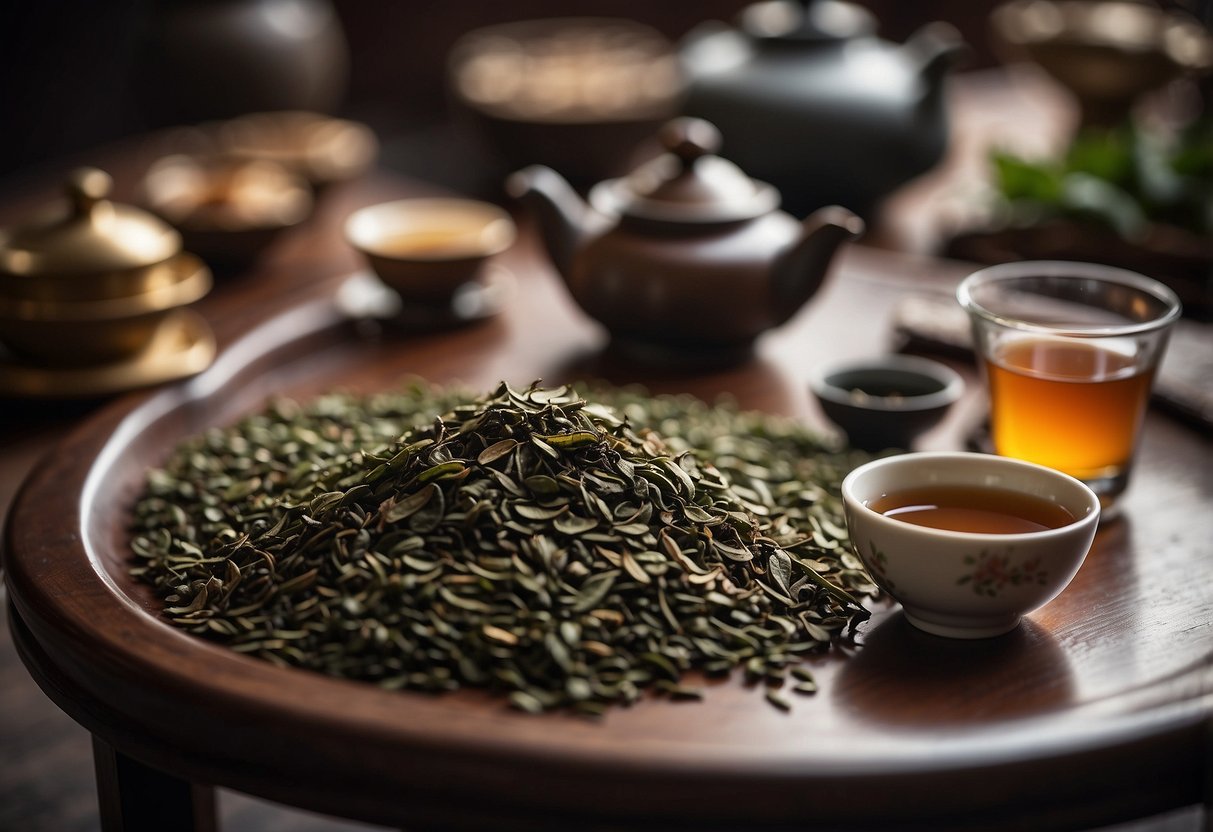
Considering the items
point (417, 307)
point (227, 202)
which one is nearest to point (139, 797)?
point (417, 307)

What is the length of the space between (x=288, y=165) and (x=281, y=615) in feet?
4.90

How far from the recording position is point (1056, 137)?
10.5 ft

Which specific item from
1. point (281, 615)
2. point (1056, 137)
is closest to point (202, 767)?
point (281, 615)

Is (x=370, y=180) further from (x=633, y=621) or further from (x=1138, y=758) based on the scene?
(x=1138, y=758)

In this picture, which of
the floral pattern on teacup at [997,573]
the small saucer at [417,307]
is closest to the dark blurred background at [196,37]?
the small saucer at [417,307]

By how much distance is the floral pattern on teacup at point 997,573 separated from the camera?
0.98m

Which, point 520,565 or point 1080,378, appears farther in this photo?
point 1080,378

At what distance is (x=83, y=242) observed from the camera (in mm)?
1573

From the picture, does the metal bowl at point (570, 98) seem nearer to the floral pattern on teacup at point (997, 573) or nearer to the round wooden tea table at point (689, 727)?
the round wooden tea table at point (689, 727)

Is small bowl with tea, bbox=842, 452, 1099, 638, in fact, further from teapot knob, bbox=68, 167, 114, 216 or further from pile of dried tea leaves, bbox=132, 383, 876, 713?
teapot knob, bbox=68, 167, 114, 216

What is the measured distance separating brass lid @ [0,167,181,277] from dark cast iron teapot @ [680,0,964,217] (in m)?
1.15

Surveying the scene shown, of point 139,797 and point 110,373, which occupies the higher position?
point 110,373

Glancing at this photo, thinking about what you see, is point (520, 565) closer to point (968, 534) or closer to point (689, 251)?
point (968, 534)

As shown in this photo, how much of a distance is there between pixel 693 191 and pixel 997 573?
852mm
